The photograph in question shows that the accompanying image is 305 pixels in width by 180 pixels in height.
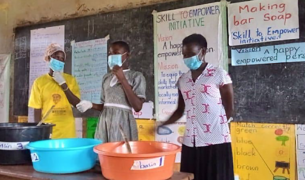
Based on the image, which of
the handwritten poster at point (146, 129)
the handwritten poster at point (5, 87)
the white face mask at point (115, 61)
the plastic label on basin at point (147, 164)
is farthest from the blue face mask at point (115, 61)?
the handwritten poster at point (5, 87)

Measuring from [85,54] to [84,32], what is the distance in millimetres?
205

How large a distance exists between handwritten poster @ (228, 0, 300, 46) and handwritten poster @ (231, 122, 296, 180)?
59 cm

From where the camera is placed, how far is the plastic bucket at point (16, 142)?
141 cm

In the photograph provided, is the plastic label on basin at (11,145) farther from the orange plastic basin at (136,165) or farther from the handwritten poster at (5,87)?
the handwritten poster at (5,87)

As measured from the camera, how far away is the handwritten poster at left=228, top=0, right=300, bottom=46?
212 cm

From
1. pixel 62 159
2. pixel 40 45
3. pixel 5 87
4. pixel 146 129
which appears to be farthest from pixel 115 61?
pixel 5 87

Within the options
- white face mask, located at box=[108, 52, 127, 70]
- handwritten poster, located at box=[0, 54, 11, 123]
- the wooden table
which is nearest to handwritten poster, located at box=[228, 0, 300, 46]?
white face mask, located at box=[108, 52, 127, 70]

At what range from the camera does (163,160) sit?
1190 millimetres

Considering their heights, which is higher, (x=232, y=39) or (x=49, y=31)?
(x=49, y=31)

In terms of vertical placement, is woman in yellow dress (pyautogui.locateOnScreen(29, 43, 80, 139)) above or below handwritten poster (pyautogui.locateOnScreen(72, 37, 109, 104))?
below

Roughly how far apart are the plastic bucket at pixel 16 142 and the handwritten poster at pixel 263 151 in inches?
55.3

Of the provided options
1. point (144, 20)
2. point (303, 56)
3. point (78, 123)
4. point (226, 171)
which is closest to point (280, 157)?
point (226, 171)

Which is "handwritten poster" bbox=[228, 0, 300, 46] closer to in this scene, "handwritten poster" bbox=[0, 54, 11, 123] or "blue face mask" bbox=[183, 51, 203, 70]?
"blue face mask" bbox=[183, 51, 203, 70]

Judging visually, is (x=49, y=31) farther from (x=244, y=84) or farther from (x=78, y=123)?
(x=244, y=84)
